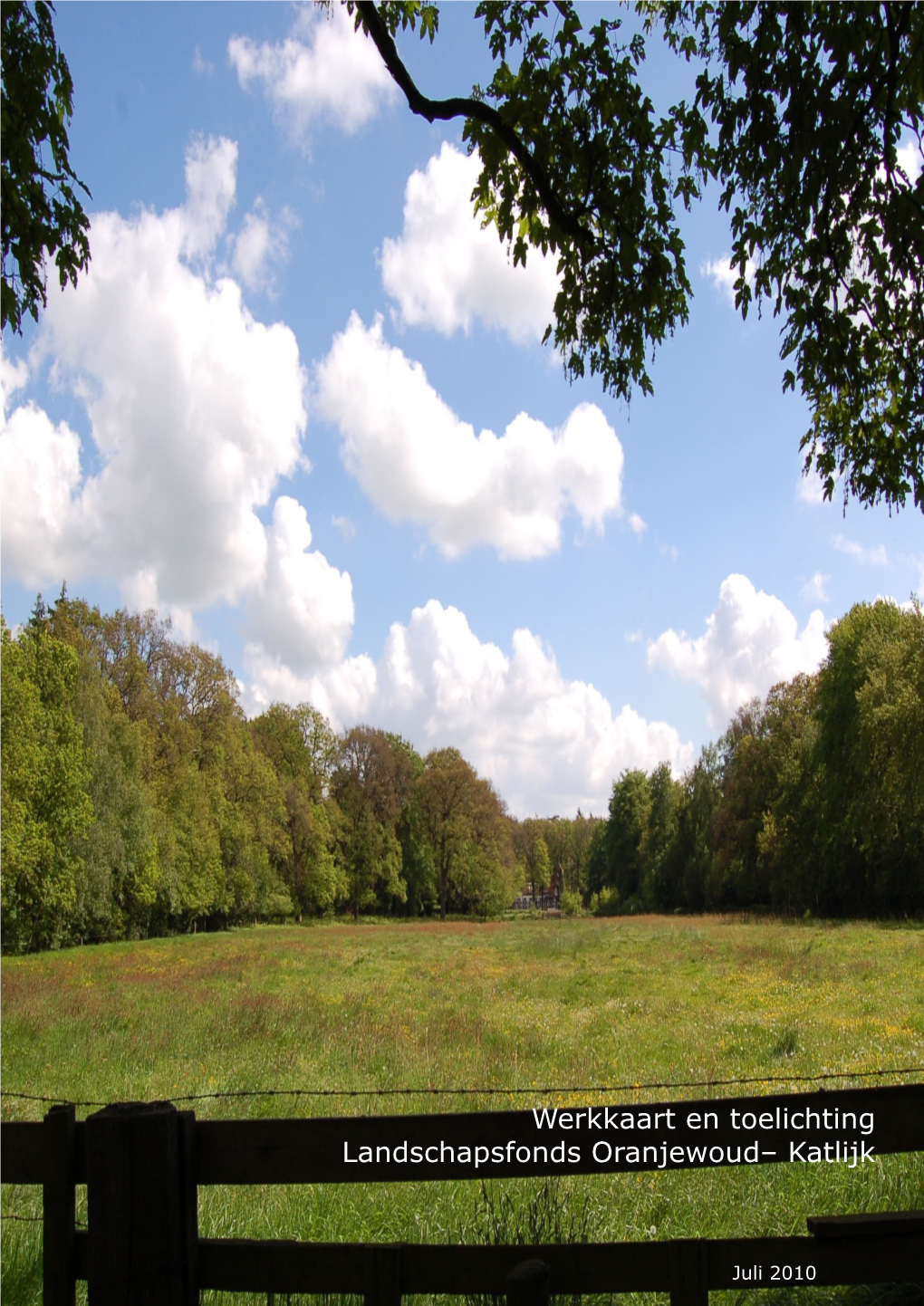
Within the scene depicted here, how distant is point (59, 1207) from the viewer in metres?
3.31

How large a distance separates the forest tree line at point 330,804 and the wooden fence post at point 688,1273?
3632 centimetres

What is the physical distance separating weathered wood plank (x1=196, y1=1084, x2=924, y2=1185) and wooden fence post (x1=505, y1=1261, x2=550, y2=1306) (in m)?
0.46

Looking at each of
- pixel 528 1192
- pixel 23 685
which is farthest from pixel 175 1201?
pixel 23 685

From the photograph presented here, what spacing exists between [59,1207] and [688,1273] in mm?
2451

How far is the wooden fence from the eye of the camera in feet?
10.3

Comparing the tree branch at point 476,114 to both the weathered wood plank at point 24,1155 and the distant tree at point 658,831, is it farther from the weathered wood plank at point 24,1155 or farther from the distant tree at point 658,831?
the distant tree at point 658,831

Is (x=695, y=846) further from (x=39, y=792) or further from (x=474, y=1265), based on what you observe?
(x=474, y=1265)

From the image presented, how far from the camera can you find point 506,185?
6.28 m

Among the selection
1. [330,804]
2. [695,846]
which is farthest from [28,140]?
[695,846]

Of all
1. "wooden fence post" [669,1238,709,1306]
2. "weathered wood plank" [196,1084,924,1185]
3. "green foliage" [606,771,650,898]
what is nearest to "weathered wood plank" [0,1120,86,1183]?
"weathered wood plank" [196,1084,924,1185]

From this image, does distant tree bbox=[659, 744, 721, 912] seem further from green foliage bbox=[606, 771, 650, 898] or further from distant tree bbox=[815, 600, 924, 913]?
distant tree bbox=[815, 600, 924, 913]

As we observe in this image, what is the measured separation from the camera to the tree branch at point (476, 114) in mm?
5223

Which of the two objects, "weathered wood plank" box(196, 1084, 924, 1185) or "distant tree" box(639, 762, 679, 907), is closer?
"weathered wood plank" box(196, 1084, 924, 1185)

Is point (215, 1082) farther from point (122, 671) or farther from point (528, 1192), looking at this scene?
point (122, 671)
